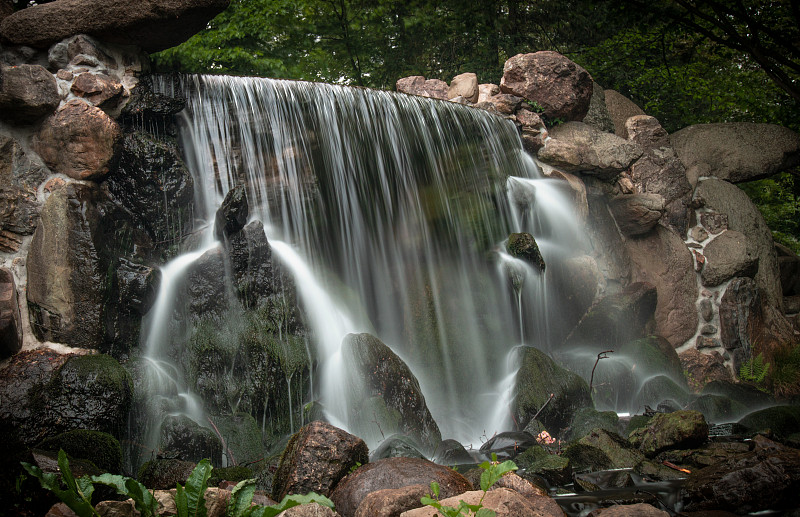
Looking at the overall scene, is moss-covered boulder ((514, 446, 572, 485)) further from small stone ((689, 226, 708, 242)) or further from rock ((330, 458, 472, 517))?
small stone ((689, 226, 708, 242))

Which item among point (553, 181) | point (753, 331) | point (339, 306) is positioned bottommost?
point (753, 331)

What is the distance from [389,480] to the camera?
3.49m

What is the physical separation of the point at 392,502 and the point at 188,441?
2833 millimetres

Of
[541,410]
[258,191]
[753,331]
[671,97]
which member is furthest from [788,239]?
[258,191]

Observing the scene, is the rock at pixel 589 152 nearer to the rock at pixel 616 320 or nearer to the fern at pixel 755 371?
the rock at pixel 616 320

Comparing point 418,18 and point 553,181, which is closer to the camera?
point 553,181

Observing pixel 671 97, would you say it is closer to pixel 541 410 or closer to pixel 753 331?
pixel 753 331

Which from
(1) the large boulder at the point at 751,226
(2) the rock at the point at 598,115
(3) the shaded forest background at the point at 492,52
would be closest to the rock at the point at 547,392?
(1) the large boulder at the point at 751,226

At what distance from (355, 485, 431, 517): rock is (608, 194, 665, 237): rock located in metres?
8.08

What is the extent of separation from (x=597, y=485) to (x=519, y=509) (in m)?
2.21

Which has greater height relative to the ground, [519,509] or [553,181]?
[553,181]

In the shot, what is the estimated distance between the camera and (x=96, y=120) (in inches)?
239

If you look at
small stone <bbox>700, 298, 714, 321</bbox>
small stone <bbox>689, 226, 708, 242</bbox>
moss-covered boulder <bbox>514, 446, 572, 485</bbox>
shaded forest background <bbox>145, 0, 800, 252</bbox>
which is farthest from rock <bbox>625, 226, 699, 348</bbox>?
moss-covered boulder <bbox>514, 446, 572, 485</bbox>

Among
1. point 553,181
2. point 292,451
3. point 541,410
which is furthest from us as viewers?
point 553,181
